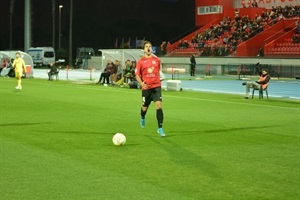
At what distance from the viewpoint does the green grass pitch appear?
325 inches

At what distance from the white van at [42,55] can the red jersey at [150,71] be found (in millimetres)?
61275

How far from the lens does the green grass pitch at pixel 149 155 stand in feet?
27.1

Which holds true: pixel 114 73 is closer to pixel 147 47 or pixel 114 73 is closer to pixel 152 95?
pixel 152 95

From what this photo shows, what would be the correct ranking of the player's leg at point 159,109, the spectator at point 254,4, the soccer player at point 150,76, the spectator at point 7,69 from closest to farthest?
1. the player's leg at point 159,109
2. the soccer player at point 150,76
3. the spectator at point 7,69
4. the spectator at point 254,4

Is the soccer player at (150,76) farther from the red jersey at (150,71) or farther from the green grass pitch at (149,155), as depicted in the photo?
the green grass pitch at (149,155)

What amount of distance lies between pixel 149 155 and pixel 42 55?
64.6 m

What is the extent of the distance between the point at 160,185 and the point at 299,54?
45108 mm

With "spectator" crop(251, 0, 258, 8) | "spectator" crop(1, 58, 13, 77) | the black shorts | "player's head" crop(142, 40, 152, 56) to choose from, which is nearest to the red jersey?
the black shorts

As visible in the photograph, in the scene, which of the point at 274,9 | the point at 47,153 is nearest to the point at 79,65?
the point at 274,9

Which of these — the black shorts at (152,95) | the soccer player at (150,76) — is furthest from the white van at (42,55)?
the soccer player at (150,76)

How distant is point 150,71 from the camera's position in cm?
1421

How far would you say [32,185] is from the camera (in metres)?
8.45

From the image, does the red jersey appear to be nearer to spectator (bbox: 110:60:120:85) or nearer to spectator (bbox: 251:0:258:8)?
spectator (bbox: 110:60:120:85)

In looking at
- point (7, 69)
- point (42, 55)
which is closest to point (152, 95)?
point (7, 69)
